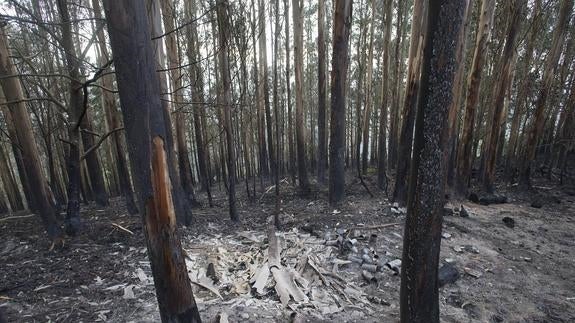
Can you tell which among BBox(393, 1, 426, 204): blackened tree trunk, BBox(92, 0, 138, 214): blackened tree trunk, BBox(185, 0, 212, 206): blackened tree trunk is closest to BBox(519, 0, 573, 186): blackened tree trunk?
BBox(393, 1, 426, 204): blackened tree trunk

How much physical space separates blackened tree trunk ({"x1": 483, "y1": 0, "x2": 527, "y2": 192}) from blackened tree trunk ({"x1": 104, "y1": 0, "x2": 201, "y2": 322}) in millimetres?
9789

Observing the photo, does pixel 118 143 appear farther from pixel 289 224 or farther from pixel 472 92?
pixel 472 92

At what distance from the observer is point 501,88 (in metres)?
8.64

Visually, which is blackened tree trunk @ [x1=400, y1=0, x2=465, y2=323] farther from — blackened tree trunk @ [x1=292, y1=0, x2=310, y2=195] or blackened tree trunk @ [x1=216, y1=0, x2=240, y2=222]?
blackened tree trunk @ [x1=292, y1=0, x2=310, y2=195]

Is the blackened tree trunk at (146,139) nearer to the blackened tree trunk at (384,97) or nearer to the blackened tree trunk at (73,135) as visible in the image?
the blackened tree trunk at (73,135)

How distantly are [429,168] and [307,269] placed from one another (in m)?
2.95

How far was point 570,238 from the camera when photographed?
256 inches

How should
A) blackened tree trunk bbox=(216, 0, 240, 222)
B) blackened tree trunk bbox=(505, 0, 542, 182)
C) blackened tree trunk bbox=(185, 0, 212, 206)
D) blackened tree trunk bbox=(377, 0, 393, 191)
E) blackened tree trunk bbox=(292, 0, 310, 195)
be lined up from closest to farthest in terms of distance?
blackened tree trunk bbox=(216, 0, 240, 222)
blackened tree trunk bbox=(185, 0, 212, 206)
blackened tree trunk bbox=(505, 0, 542, 182)
blackened tree trunk bbox=(377, 0, 393, 191)
blackened tree trunk bbox=(292, 0, 310, 195)

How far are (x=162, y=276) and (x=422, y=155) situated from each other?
2586mm

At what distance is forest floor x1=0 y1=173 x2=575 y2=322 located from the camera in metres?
3.78

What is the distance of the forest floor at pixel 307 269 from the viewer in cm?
378

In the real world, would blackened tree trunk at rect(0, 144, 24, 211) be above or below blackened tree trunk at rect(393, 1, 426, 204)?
below

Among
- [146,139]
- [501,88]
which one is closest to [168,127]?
[146,139]

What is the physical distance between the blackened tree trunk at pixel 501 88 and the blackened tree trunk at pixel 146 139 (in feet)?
32.1
